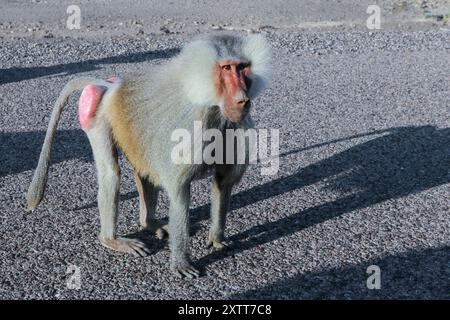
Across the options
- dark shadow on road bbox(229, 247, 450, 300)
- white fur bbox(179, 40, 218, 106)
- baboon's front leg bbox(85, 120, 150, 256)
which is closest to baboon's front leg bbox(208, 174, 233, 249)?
baboon's front leg bbox(85, 120, 150, 256)

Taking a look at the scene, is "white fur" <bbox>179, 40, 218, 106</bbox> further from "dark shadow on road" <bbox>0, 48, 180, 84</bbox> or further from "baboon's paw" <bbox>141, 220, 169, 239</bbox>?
"dark shadow on road" <bbox>0, 48, 180, 84</bbox>

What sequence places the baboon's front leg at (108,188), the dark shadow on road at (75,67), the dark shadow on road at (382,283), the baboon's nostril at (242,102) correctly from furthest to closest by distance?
1. the dark shadow on road at (75,67)
2. the baboon's front leg at (108,188)
3. the dark shadow on road at (382,283)
4. the baboon's nostril at (242,102)

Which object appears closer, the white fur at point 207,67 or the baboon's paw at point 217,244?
the white fur at point 207,67

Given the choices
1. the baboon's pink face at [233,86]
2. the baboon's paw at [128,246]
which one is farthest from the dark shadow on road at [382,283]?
the baboon's pink face at [233,86]

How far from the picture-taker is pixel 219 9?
12891 millimetres

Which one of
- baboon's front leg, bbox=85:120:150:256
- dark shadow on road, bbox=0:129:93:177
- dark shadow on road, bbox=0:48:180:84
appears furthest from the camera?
dark shadow on road, bbox=0:48:180:84

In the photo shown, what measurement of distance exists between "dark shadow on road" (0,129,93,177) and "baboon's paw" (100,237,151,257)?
1.66m

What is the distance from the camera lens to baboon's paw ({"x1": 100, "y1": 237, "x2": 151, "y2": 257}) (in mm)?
4228

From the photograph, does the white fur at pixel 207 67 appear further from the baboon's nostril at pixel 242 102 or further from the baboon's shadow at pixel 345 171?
the baboon's shadow at pixel 345 171

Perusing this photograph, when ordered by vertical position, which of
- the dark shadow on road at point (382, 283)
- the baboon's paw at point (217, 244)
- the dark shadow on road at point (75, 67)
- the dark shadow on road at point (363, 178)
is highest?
the dark shadow on road at point (75, 67)

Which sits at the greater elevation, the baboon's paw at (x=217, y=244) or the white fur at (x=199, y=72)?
the white fur at (x=199, y=72)

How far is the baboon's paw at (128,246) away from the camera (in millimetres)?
4228

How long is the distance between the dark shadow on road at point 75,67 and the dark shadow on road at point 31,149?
2236 mm

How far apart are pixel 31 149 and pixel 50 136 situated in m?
1.80
